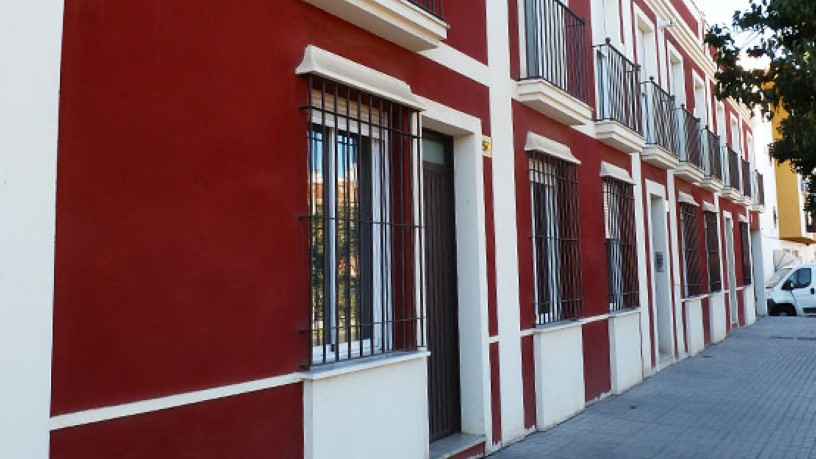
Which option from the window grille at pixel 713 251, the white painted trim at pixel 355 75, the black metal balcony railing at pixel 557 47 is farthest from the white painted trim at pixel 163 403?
the window grille at pixel 713 251

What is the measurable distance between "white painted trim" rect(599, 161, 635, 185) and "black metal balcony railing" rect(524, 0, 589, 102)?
105 centimetres

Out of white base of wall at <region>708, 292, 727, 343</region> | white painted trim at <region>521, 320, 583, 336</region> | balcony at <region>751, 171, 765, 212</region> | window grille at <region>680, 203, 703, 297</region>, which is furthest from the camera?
balcony at <region>751, 171, 765, 212</region>

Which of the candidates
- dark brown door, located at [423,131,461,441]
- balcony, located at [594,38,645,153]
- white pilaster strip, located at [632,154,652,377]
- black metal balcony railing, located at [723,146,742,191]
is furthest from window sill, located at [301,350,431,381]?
black metal balcony railing, located at [723,146,742,191]

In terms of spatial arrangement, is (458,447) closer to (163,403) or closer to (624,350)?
(163,403)

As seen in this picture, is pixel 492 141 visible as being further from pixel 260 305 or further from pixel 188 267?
pixel 188 267

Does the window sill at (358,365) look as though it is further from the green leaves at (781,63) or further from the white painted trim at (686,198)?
the white painted trim at (686,198)

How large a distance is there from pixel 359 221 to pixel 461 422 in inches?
101

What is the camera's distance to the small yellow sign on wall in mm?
6470

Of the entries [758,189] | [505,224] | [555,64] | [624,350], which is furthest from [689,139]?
[758,189]

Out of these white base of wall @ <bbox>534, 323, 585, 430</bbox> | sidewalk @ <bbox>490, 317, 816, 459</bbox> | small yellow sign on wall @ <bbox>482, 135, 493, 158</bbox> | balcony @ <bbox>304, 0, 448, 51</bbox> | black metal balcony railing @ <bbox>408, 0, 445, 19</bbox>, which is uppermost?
black metal balcony railing @ <bbox>408, 0, 445, 19</bbox>

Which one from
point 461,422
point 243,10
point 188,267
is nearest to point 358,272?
point 188,267

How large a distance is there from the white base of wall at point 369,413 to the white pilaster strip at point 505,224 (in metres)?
1.65

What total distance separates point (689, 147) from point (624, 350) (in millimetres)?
6278

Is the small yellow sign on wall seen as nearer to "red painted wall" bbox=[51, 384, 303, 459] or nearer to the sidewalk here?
the sidewalk
